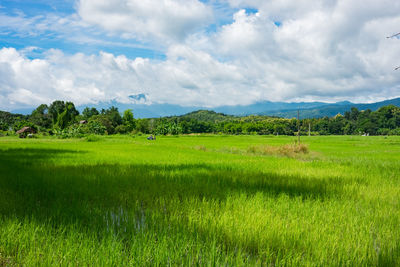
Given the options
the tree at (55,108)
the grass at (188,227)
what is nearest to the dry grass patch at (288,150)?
the grass at (188,227)

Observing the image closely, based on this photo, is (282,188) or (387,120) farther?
(387,120)

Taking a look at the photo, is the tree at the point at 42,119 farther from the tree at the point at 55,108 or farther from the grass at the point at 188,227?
the grass at the point at 188,227

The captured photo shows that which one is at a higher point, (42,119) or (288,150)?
(42,119)

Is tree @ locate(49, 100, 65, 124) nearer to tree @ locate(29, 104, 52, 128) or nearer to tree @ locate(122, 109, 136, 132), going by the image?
tree @ locate(29, 104, 52, 128)

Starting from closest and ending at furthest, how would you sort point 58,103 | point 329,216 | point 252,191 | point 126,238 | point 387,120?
point 126,238 → point 329,216 → point 252,191 → point 58,103 → point 387,120

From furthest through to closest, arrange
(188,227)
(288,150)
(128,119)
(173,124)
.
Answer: (173,124) < (128,119) < (288,150) < (188,227)

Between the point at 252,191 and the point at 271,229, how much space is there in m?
2.04

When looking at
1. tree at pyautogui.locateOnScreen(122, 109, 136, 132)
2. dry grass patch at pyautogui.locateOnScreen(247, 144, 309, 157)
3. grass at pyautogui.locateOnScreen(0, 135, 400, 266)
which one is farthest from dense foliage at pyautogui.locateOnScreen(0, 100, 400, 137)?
grass at pyautogui.locateOnScreen(0, 135, 400, 266)

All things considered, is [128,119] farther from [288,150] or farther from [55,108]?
[288,150]

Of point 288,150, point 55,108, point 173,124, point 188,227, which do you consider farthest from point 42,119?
point 188,227

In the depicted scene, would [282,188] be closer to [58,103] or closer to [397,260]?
[397,260]

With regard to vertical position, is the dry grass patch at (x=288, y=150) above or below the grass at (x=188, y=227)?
below

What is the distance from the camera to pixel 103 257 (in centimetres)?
201

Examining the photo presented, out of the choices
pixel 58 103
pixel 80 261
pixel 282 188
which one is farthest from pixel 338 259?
pixel 58 103
